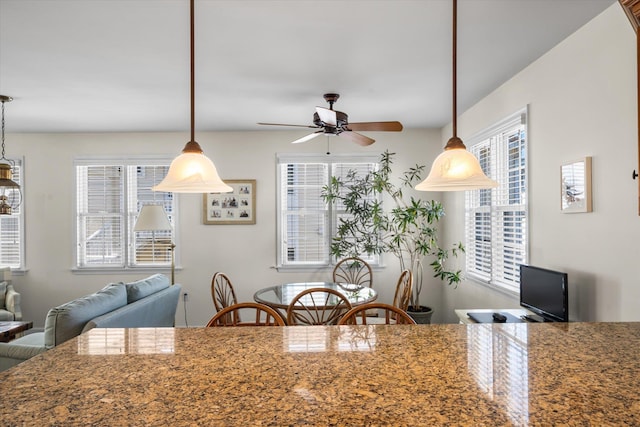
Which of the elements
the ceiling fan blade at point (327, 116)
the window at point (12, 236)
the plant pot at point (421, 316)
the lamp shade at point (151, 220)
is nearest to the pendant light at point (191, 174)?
the ceiling fan blade at point (327, 116)

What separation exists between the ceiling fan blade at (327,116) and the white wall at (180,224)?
79.4 inches

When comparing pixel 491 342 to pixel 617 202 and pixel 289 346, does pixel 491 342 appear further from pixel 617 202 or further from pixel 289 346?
pixel 617 202

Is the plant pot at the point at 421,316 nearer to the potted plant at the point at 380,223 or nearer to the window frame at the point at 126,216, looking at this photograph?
the potted plant at the point at 380,223

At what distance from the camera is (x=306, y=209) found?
16.9ft

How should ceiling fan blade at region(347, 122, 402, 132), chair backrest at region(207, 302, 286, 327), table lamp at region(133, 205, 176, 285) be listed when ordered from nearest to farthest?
chair backrest at region(207, 302, 286, 327) → ceiling fan blade at region(347, 122, 402, 132) → table lamp at region(133, 205, 176, 285)

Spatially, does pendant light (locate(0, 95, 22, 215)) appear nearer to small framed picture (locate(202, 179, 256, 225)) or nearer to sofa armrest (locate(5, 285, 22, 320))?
sofa armrest (locate(5, 285, 22, 320))

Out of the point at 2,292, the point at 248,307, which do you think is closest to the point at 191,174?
the point at 248,307

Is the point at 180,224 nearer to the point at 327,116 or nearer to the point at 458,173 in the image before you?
the point at 327,116

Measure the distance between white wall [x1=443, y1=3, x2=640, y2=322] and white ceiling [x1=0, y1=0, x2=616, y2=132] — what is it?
0.16 m

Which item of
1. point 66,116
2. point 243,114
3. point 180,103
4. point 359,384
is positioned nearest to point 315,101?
point 243,114

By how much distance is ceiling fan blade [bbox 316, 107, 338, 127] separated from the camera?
294 centimetres

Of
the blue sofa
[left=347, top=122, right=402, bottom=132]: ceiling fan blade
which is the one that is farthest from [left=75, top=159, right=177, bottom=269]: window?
[left=347, top=122, right=402, bottom=132]: ceiling fan blade

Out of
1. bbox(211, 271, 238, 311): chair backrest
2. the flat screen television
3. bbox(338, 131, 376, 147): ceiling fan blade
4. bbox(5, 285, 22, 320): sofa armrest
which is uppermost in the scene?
bbox(338, 131, 376, 147): ceiling fan blade

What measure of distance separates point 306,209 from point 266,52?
2.67 m
